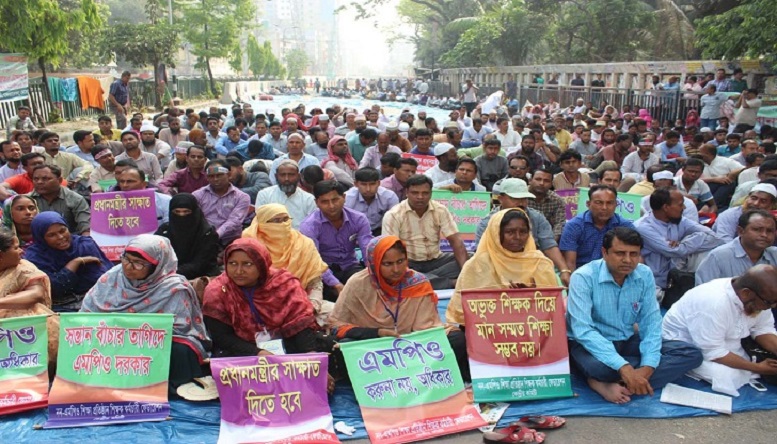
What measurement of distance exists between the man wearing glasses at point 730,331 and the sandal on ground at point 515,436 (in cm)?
141

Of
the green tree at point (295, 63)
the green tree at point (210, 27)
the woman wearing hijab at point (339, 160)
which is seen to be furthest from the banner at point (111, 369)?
the green tree at point (295, 63)

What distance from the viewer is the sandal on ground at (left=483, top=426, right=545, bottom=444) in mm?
3504

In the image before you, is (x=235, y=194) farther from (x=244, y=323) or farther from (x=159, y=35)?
(x=159, y=35)

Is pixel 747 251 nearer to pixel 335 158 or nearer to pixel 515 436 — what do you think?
pixel 515 436

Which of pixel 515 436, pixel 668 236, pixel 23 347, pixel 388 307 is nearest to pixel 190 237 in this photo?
pixel 23 347

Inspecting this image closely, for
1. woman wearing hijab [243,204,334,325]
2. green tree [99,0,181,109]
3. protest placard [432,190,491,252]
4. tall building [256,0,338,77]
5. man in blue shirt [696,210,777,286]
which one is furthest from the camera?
tall building [256,0,338,77]

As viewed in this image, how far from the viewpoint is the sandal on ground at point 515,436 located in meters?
3.50

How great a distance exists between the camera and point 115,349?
3.87 metres

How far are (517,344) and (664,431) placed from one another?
38.7 inches

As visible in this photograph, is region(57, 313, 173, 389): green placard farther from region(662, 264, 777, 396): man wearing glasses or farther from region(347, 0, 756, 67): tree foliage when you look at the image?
region(347, 0, 756, 67): tree foliage

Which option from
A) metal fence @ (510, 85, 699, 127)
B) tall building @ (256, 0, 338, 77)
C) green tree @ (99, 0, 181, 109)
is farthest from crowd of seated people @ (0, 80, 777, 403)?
tall building @ (256, 0, 338, 77)

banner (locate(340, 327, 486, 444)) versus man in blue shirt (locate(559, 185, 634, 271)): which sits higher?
man in blue shirt (locate(559, 185, 634, 271))

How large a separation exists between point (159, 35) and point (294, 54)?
89208 mm

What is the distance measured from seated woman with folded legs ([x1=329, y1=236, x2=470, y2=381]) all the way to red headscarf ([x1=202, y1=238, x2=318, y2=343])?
0.83ft
